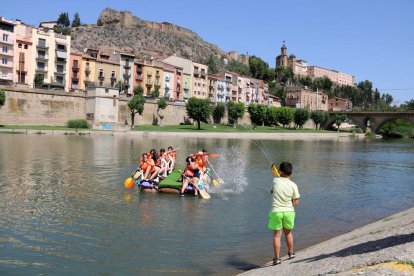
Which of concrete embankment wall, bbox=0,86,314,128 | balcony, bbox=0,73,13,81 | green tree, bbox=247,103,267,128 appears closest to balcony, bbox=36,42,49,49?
balcony, bbox=0,73,13,81

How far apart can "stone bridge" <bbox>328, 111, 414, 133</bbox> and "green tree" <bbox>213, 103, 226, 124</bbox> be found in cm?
5412

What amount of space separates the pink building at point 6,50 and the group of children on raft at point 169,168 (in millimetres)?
83033

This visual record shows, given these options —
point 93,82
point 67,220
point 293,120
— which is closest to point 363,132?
point 293,120

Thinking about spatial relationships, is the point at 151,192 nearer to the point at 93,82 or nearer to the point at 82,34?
the point at 93,82

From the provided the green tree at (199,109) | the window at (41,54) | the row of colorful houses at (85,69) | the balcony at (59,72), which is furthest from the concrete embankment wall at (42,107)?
the window at (41,54)

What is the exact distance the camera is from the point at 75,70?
11056 cm

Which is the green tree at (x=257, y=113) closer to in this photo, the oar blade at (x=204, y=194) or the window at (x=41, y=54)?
the window at (x=41, y=54)

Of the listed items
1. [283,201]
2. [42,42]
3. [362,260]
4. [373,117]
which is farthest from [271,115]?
[362,260]

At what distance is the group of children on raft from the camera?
22.3m

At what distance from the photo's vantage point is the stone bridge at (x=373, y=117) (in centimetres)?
14450

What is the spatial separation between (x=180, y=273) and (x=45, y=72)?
10200 cm

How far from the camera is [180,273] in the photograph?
11.4m

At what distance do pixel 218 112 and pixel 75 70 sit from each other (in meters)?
39.7

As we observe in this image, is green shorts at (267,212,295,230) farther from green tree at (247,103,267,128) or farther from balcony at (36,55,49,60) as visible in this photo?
green tree at (247,103,267,128)
